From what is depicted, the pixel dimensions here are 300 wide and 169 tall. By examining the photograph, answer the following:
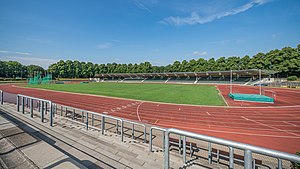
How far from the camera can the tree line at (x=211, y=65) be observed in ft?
167

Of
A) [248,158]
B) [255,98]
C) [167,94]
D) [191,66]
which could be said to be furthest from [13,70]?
[255,98]

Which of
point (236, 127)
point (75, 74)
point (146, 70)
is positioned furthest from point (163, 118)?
point (75, 74)

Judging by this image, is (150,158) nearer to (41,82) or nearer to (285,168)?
(285,168)

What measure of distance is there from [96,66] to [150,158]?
336 ft

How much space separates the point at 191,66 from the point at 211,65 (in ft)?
36.3

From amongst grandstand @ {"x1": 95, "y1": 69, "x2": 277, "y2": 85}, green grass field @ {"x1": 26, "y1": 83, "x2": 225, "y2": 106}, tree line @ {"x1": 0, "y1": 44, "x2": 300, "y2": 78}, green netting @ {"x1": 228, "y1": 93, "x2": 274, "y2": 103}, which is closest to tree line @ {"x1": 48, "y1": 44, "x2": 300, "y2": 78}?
tree line @ {"x1": 0, "y1": 44, "x2": 300, "y2": 78}

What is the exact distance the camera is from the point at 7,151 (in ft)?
8.66

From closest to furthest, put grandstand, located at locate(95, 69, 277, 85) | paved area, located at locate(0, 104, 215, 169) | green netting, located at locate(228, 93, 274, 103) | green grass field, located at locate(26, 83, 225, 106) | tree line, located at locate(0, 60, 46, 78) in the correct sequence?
1. paved area, located at locate(0, 104, 215, 169)
2. green netting, located at locate(228, 93, 274, 103)
3. green grass field, located at locate(26, 83, 225, 106)
4. grandstand, located at locate(95, 69, 277, 85)
5. tree line, located at locate(0, 60, 46, 78)

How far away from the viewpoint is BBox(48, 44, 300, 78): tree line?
51.0m

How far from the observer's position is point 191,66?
79125mm

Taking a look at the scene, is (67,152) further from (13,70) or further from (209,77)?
(13,70)

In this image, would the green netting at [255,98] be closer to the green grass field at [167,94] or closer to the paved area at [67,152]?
the green grass field at [167,94]

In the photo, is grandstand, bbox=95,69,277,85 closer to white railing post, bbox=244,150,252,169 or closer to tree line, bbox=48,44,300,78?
tree line, bbox=48,44,300,78

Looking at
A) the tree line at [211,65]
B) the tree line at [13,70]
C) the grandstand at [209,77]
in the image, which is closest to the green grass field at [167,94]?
the grandstand at [209,77]
